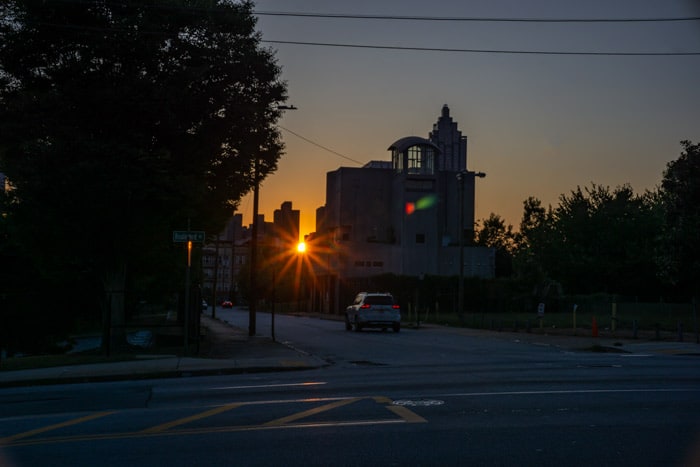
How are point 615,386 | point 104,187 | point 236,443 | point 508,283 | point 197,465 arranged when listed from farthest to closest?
1. point 508,283
2. point 104,187
3. point 615,386
4. point 236,443
5. point 197,465

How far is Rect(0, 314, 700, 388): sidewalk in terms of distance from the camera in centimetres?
1639

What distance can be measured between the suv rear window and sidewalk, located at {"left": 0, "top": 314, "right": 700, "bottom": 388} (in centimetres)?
1011

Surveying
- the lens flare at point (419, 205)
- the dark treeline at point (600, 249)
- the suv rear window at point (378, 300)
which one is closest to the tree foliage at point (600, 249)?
the dark treeline at point (600, 249)

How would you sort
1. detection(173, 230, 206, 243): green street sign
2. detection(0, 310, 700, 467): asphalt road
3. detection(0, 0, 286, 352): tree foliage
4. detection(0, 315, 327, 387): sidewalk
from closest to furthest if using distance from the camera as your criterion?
detection(0, 310, 700, 467): asphalt road < detection(0, 315, 327, 387): sidewalk < detection(173, 230, 206, 243): green street sign < detection(0, 0, 286, 352): tree foliage

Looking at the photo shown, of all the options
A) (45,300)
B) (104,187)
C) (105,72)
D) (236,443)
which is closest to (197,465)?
(236,443)

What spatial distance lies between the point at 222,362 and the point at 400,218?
2120 inches

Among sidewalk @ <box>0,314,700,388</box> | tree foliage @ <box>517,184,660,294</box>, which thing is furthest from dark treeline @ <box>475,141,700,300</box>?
sidewalk @ <box>0,314,700,388</box>

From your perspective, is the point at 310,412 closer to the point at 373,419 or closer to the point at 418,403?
the point at 373,419

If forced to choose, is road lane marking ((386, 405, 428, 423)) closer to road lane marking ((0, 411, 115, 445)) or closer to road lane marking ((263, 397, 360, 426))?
road lane marking ((263, 397, 360, 426))

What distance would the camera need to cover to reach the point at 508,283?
65625 mm

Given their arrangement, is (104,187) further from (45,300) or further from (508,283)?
(508,283)

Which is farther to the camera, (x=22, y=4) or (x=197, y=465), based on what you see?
(x=22, y=4)

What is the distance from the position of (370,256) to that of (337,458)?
62502 millimetres

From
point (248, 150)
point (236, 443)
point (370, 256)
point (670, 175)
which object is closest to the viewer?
point (236, 443)
